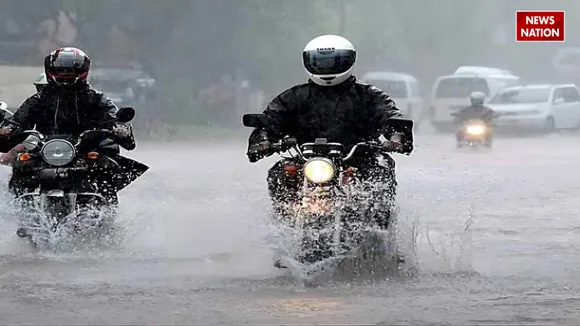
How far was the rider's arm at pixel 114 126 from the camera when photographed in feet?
30.4

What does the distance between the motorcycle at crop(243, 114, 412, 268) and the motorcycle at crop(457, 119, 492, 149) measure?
683 inches

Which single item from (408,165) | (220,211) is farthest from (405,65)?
(220,211)

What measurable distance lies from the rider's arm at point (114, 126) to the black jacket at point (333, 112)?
132 cm

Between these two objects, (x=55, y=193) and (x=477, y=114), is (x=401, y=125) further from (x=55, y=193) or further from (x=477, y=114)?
(x=477, y=114)

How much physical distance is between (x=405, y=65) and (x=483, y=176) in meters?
20.2

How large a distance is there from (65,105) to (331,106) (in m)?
2.41

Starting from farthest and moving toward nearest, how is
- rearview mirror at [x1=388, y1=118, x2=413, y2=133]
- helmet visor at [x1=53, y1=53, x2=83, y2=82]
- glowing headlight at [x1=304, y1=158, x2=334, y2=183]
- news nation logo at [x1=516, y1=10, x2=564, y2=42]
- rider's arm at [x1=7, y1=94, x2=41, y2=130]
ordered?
news nation logo at [x1=516, y1=10, x2=564, y2=42]
rider's arm at [x1=7, y1=94, x2=41, y2=130]
helmet visor at [x1=53, y1=53, x2=83, y2=82]
rearview mirror at [x1=388, y1=118, x2=413, y2=133]
glowing headlight at [x1=304, y1=158, x2=334, y2=183]

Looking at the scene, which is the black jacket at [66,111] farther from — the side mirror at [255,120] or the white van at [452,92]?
the white van at [452,92]

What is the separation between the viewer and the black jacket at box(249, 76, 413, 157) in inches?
332

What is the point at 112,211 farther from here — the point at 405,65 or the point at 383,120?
the point at 405,65

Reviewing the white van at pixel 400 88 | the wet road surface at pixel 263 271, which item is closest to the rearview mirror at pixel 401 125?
the wet road surface at pixel 263 271

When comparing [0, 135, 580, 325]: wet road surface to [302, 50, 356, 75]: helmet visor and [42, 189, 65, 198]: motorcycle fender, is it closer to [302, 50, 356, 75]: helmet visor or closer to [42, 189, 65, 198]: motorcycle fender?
[42, 189, 65, 198]: motorcycle fender

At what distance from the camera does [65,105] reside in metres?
9.74

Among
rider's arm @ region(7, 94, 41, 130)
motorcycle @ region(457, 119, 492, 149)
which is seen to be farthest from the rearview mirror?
motorcycle @ region(457, 119, 492, 149)
